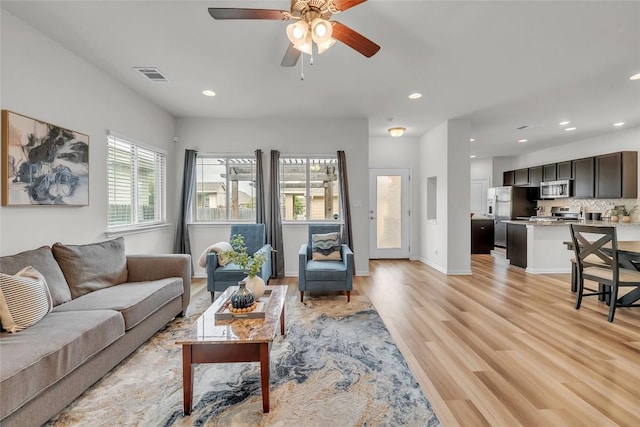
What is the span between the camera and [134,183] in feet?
13.5

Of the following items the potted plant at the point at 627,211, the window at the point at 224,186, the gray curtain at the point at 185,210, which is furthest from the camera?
the potted plant at the point at 627,211

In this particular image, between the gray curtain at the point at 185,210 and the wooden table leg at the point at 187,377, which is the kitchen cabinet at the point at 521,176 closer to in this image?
the gray curtain at the point at 185,210

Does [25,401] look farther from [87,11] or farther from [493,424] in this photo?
[87,11]

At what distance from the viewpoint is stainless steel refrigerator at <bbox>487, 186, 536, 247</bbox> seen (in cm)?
791

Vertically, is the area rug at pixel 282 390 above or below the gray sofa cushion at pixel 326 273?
below

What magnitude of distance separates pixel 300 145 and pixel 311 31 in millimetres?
3279

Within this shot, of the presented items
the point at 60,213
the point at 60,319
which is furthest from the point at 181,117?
the point at 60,319

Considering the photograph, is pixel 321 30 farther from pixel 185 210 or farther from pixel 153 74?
pixel 185 210

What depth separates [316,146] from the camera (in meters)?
5.23

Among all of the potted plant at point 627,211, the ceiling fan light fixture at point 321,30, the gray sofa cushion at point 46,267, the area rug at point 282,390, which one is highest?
the ceiling fan light fixture at point 321,30

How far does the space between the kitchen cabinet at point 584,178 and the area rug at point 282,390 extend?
6.38m

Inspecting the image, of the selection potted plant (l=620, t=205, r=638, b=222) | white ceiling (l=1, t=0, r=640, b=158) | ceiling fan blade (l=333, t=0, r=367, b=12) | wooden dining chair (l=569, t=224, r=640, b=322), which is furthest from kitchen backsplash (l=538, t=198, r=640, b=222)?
ceiling fan blade (l=333, t=0, r=367, b=12)

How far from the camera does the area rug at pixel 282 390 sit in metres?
1.77

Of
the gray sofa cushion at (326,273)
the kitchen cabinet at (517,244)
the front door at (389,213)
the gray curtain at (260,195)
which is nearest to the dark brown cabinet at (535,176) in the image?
the kitchen cabinet at (517,244)
